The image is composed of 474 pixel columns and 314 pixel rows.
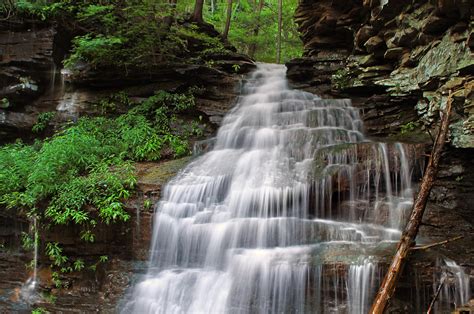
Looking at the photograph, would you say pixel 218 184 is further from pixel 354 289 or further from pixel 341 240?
pixel 354 289

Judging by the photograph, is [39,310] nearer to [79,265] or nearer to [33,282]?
[33,282]

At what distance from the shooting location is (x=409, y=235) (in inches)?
205

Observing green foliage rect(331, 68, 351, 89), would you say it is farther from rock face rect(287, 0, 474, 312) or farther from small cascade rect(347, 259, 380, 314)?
small cascade rect(347, 259, 380, 314)

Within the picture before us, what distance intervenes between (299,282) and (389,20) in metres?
6.81

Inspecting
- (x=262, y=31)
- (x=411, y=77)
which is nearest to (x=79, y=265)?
(x=411, y=77)

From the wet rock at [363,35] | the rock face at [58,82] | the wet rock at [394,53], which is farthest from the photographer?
the rock face at [58,82]

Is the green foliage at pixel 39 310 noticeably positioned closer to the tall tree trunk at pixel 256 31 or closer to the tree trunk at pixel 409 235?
the tree trunk at pixel 409 235

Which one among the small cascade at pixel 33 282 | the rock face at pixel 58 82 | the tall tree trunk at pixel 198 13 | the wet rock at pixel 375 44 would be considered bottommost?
the small cascade at pixel 33 282

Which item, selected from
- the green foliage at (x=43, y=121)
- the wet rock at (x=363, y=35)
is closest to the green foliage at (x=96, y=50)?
the green foliage at (x=43, y=121)

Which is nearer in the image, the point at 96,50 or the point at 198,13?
the point at 96,50

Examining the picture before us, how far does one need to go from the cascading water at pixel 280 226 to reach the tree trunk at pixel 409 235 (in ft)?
1.29

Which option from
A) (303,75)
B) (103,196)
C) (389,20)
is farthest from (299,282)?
(303,75)

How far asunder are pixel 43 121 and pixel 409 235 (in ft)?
32.5

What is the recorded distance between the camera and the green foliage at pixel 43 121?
10719 mm
